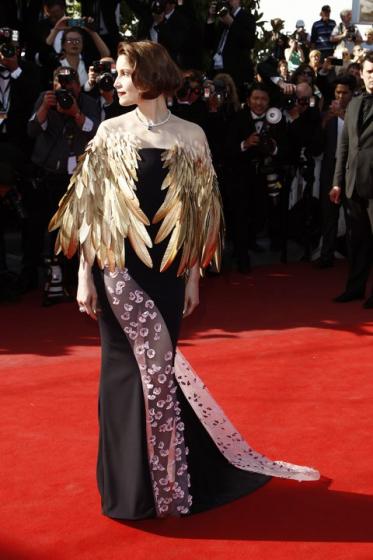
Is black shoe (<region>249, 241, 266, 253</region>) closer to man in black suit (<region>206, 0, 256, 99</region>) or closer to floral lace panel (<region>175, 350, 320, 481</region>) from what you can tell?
man in black suit (<region>206, 0, 256, 99</region>)

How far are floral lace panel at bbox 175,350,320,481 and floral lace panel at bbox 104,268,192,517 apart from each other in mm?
164

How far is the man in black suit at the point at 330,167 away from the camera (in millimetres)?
8086

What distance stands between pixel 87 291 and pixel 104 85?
3.89 meters

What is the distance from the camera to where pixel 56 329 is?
6.26 m

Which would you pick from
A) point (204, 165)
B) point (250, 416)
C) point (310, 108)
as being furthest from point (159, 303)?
point (310, 108)

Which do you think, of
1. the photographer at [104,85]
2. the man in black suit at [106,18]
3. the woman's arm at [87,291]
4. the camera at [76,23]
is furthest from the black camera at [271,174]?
the woman's arm at [87,291]

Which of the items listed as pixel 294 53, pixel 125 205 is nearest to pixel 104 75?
pixel 125 205

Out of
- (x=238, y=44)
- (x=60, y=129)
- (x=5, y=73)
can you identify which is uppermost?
(x=238, y=44)

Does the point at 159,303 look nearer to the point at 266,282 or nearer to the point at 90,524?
the point at 90,524

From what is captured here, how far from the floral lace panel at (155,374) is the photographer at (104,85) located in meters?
3.87

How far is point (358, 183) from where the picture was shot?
673 centimetres

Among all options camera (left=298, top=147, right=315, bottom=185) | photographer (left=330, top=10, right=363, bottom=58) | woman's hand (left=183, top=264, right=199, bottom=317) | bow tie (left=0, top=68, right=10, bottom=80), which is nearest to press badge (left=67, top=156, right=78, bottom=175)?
bow tie (left=0, top=68, right=10, bottom=80)

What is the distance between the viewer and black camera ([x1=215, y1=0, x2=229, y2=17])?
9336mm

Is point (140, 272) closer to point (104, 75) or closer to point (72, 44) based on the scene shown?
point (104, 75)
